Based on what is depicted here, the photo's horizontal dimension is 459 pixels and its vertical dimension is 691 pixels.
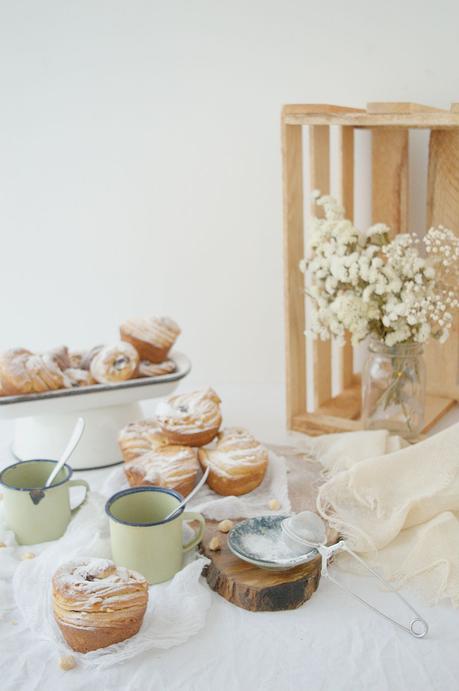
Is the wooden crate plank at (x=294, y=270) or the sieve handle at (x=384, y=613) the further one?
the wooden crate plank at (x=294, y=270)

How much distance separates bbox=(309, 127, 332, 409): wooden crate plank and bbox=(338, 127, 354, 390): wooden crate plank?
73 mm

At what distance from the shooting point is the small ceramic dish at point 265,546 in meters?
0.97

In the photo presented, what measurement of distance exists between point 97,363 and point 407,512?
0.54 m

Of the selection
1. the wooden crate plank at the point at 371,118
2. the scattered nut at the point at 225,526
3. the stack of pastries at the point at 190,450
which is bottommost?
the scattered nut at the point at 225,526

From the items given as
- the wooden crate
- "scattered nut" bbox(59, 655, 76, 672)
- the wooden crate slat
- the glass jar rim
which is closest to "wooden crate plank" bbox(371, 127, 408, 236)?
the wooden crate

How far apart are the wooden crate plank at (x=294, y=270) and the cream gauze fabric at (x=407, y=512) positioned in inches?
11.3

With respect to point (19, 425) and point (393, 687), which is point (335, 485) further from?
point (19, 425)

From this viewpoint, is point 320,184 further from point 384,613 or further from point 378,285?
point 384,613

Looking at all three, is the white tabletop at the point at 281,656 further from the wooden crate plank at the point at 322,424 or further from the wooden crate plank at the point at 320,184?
the wooden crate plank at the point at 320,184

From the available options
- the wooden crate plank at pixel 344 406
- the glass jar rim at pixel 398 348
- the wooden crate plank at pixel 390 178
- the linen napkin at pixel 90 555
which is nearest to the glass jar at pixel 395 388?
the glass jar rim at pixel 398 348

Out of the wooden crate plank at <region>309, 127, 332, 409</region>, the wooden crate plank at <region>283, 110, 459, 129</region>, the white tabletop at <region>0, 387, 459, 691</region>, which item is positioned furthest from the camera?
the wooden crate plank at <region>309, 127, 332, 409</region>

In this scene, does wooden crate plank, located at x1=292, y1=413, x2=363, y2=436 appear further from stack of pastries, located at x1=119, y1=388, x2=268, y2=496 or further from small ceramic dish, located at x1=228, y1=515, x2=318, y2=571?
small ceramic dish, located at x1=228, y1=515, x2=318, y2=571

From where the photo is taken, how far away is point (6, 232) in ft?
6.26

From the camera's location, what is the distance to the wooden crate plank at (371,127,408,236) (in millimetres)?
1593
